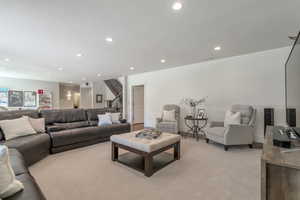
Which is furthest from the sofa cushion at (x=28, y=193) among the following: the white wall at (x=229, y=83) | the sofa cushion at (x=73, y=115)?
the white wall at (x=229, y=83)

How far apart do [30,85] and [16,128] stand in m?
6.74

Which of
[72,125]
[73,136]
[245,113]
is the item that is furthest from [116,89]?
[245,113]

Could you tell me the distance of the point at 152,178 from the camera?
7.14 feet

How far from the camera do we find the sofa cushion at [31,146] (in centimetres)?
237

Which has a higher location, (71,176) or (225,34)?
(225,34)

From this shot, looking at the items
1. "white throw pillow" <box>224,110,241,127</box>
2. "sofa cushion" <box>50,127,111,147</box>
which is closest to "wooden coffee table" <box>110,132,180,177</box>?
"sofa cushion" <box>50,127,111,147</box>

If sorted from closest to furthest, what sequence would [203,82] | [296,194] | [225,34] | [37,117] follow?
[296,194]
[225,34]
[37,117]
[203,82]

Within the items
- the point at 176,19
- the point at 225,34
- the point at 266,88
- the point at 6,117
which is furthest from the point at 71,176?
the point at 266,88

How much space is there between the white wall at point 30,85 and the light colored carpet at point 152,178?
6983 millimetres

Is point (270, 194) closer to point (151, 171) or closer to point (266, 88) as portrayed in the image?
point (151, 171)

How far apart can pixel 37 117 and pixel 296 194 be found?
15.1 ft

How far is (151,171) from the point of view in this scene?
2.26m

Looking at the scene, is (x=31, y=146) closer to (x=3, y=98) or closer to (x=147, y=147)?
(x=147, y=147)

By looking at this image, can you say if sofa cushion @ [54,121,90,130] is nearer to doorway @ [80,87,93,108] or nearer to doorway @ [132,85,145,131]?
doorway @ [132,85,145,131]
